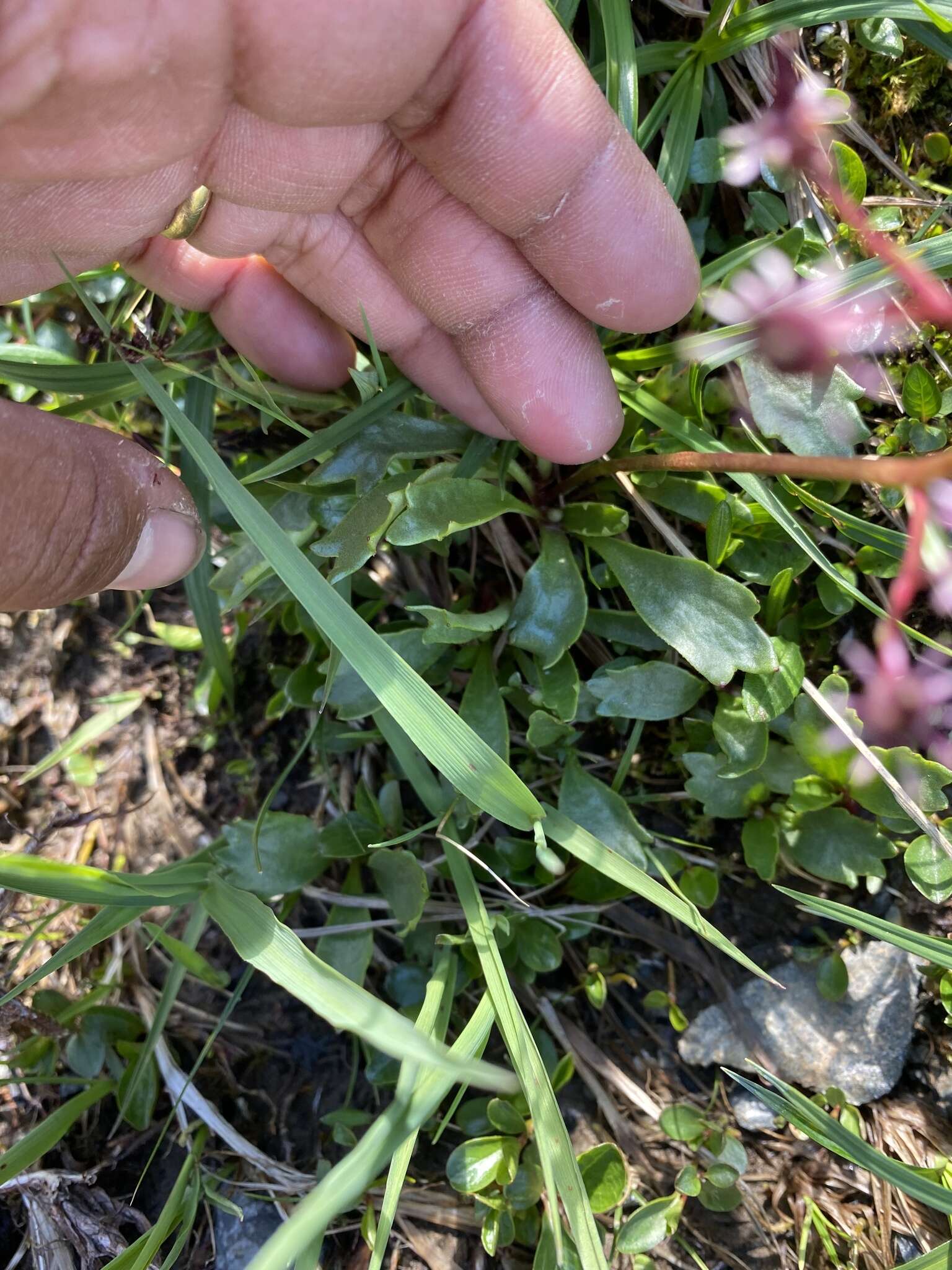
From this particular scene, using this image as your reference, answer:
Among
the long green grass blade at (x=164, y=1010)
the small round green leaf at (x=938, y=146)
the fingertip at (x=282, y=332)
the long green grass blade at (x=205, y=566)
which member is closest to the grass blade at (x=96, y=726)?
the long green grass blade at (x=205, y=566)

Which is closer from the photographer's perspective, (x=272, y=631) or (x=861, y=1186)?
(x=861, y=1186)

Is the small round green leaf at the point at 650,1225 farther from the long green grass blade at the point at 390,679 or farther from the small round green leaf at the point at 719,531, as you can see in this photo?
the small round green leaf at the point at 719,531

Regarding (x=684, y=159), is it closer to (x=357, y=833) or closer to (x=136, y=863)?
(x=357, y=833)

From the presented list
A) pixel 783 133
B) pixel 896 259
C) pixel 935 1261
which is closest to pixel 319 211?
pixel 783 133

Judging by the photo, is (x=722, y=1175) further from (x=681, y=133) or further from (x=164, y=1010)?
(x=681, y=133)

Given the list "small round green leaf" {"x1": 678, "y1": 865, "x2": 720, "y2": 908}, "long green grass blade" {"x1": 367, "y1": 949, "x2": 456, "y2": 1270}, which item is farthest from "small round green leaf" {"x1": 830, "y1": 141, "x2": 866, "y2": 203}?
"long green grass blade" {"x1": 367, "y1": 949, "x2": 456, "y2": 1270}

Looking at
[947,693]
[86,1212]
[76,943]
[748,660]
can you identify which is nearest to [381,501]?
[748,660]

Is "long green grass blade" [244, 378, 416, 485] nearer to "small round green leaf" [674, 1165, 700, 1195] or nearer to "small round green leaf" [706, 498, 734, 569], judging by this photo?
"small round green leaf" [706, 498, 734, 569]
